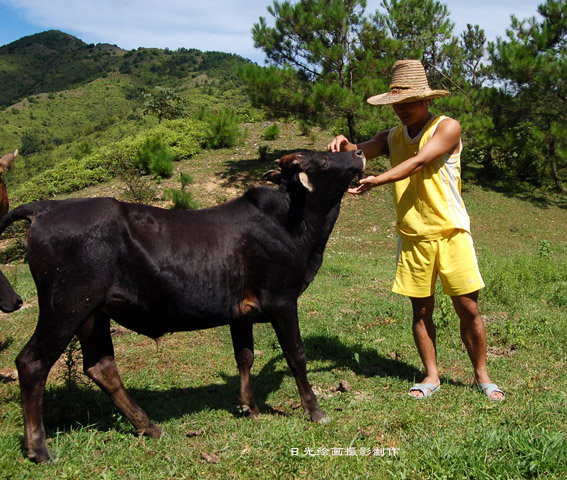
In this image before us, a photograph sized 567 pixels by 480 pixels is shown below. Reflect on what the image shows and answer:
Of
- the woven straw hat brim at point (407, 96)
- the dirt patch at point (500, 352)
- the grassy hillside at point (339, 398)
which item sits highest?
the woven straw hat brim at point (407, 96)

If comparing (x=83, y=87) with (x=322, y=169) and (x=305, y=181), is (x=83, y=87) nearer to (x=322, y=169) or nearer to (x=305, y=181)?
(x=322, y=169)

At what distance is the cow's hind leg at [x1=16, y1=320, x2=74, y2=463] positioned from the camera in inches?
118

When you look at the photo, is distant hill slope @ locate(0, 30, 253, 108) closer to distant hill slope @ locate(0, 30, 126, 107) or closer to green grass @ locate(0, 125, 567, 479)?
distant hill slope @ locate(0, 30, 126, 107)

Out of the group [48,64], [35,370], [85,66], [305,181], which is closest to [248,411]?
[35,370]

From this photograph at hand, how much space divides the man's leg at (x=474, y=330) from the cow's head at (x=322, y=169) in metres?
1.29

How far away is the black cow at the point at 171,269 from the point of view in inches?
118

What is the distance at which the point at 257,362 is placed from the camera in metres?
4.91

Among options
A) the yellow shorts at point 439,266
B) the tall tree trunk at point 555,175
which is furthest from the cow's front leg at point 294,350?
the tall tree trunk at point 555,175

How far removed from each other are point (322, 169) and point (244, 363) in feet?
5.10

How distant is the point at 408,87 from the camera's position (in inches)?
151

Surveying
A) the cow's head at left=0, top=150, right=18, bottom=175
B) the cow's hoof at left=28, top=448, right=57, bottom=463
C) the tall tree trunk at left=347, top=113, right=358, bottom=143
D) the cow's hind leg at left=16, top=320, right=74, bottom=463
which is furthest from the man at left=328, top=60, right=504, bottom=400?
the tall tree trunk at left=347, top=113, right=358, bottom=143

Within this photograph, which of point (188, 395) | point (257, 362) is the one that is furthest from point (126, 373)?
point (257, 362)

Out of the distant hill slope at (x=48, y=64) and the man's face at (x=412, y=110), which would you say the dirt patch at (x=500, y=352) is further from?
the distant hill slope at (x=48, y=64)

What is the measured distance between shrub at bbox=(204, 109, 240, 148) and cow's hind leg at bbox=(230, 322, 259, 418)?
48.4ft
